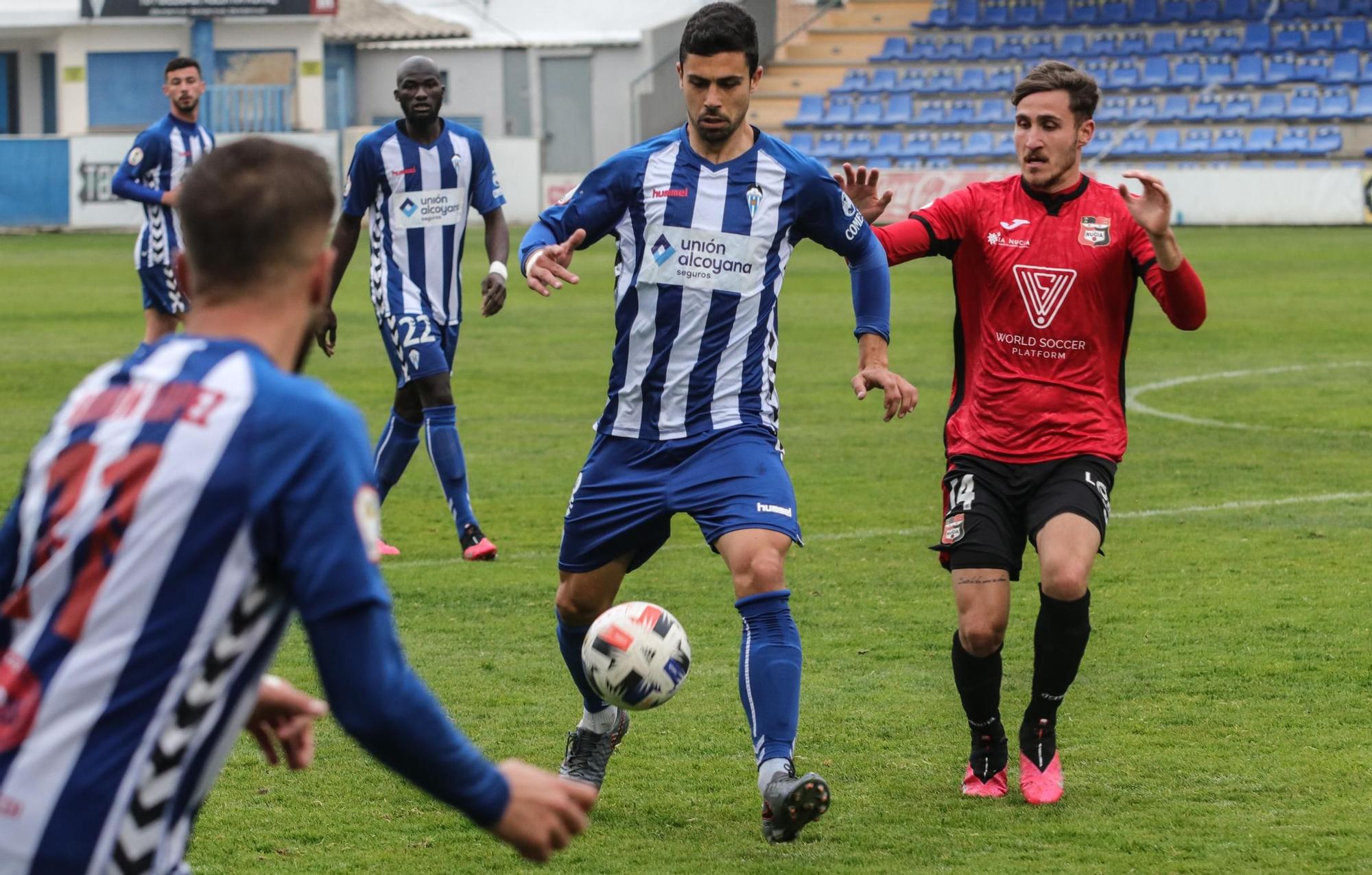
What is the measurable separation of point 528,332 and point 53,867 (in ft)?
56.0

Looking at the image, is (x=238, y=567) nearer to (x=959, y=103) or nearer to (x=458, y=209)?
(x=458, y=209)

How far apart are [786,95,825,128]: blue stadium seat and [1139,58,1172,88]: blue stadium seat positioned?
639 centimetres

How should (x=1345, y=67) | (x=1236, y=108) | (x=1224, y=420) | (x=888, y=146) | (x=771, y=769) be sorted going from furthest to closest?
(x=888, y=146), (x=1345, y=67), (x=1236, y=108), (x=1224, y=420), (x=771, y=769)

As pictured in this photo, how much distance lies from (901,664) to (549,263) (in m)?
2.28

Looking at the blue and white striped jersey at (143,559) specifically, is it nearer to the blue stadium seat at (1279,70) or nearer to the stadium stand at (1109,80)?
the stadium stand at (1109,80)

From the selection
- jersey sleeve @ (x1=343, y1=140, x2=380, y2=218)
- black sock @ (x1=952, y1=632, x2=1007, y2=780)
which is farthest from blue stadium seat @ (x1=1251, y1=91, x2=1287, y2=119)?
black sock @ (x1=952, y1=632, x2=1007, y2=780)

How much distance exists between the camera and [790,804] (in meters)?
4.46

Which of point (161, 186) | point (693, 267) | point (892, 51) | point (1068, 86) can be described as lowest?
point (161, 186)

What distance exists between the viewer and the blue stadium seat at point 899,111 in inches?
1487

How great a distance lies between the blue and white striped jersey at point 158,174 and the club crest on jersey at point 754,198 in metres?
8.39

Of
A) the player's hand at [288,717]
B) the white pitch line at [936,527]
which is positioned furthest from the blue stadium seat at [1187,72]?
the player's hand at [288,717]

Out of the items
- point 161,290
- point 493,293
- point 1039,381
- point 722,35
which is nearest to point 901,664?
point 1039,381

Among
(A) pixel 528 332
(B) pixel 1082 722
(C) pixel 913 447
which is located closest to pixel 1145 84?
(A) pixel 528 332

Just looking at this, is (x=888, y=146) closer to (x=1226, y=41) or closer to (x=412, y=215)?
(x=1226, y=41)
